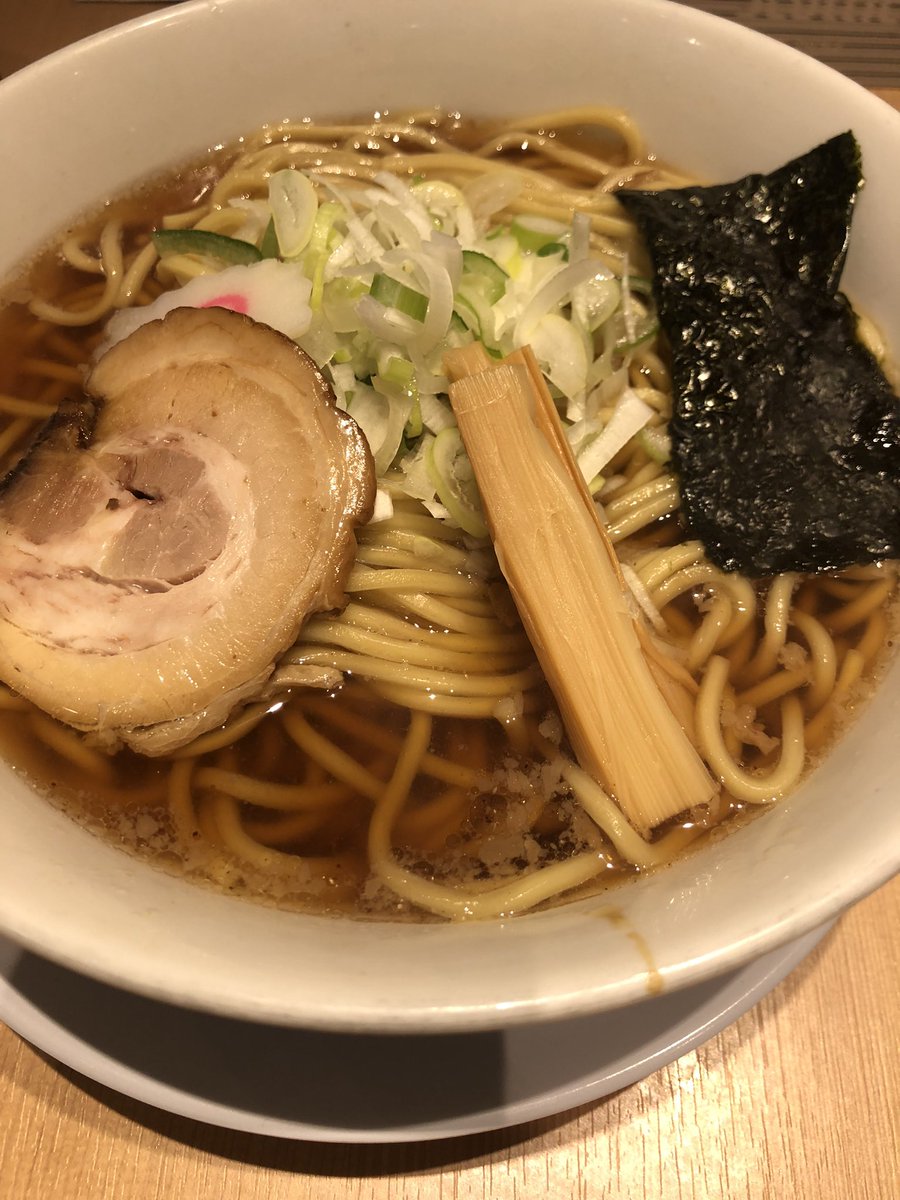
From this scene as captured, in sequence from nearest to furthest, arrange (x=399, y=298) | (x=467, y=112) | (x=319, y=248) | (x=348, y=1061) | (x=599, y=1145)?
(x=348, y=1061)
(x=599, y=1145)
(x=399, y=298)
(x=319, y=248)
(x=467, y=112)

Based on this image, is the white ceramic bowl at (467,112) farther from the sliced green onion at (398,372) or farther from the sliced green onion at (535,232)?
the sliced green onion at (398,372)

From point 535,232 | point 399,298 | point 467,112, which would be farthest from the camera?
point 467,112

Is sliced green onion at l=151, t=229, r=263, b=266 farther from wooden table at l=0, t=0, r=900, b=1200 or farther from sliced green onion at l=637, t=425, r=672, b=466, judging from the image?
wooden table at l=0, t=0, r=900, b=1200

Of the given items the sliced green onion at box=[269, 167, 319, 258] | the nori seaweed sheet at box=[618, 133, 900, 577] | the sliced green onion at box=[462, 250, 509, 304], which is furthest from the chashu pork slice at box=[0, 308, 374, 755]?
the nori seaweed sheet at box=[618, 133, 900, 577]

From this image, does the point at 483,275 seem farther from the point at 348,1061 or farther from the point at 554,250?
the point at 348,1061

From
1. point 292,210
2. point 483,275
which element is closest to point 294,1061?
point 483,275

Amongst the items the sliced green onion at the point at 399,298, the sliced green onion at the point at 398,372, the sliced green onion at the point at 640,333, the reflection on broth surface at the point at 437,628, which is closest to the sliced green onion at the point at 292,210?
the reflection on broth surface at the point at 437,628
